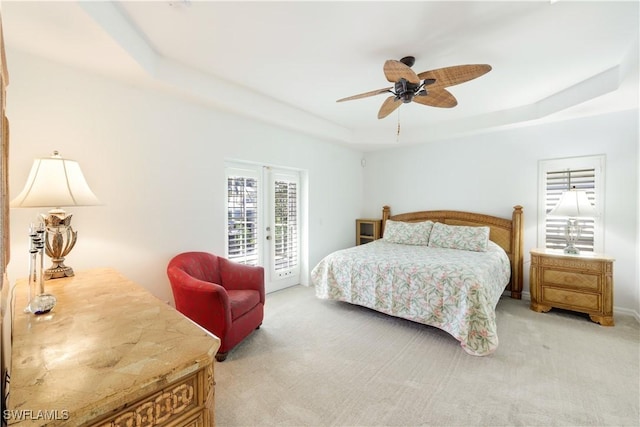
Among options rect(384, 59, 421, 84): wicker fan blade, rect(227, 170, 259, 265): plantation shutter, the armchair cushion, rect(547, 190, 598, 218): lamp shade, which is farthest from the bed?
rect(384, 59, 421, 84): wicker fan blade

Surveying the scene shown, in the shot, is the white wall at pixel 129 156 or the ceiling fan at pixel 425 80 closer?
the ceiling fan at pixel 425 80

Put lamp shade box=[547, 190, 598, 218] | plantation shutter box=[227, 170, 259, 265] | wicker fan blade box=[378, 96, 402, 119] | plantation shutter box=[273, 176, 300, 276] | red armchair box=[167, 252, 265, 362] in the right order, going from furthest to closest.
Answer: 1. plantation shutter box=[273, 176, 300, 276]
2. plantation shutter box=[227, 170, 259, 265]
3. lamp shade box=[547, 190, 598, 218]
4. wicker fan blade box=[378, 96, 402, 119]
5. red armchair box=[167, 252, 265, 362]

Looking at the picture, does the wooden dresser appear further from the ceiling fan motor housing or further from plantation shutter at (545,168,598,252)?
plantation shutter at (545,168,598,252)

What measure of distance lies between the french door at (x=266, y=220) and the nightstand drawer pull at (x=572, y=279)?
3418 mm

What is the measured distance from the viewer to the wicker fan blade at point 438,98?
2.47 m

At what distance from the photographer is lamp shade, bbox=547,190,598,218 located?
3.22 m

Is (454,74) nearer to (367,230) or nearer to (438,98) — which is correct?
(438,98)

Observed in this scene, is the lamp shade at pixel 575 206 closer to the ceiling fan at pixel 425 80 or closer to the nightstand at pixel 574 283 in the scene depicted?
the nightstand at pixel 574 283

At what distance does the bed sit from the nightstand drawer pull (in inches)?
17.9

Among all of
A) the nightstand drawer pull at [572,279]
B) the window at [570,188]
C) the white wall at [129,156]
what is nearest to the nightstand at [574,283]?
the nightstand drawer pull at [572,279]

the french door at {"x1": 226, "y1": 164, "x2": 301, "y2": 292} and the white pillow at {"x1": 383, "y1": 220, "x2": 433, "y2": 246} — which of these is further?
the white pillow at {"x1": 383, "y1": 220, "x2": 433, "y2": 246}

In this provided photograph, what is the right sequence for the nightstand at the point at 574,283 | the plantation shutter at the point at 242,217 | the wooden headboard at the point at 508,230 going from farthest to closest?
the wooden headboard at the point at 508,230 → the plantation shutter at the point at 242,217 → the nightstand at the point at 574,283

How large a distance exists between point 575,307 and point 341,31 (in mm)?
3920

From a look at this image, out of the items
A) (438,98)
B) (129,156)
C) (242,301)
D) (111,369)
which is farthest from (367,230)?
(111,369)
